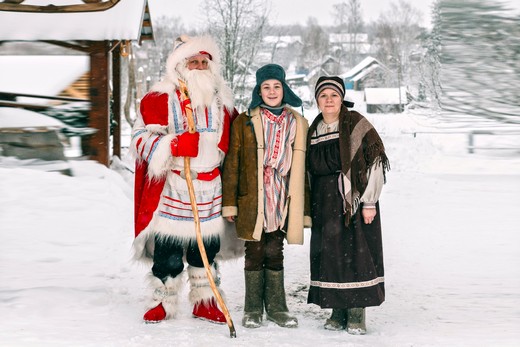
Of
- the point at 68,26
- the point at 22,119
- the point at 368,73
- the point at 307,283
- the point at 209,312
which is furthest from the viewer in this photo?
the point at 368,73

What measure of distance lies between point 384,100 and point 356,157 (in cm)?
4888

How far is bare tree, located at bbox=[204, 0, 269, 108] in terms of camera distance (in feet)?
71.5

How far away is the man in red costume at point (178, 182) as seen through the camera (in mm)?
3916

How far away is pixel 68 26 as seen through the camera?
9.48m

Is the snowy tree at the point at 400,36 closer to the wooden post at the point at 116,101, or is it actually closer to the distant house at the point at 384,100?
the distant house at the point at 384,100

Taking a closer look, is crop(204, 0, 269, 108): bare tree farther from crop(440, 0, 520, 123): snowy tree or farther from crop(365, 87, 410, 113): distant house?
crop(365, 87, 410, 113): distant house

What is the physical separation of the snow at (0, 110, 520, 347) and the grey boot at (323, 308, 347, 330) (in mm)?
72

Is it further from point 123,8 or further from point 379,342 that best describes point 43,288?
point 123,8

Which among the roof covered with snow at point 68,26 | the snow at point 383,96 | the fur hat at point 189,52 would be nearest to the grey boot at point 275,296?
the fur hat at point 189,52

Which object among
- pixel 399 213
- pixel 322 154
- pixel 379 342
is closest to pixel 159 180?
pixel 322 154

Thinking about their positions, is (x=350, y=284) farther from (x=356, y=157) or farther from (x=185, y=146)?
(x=185, y=146)

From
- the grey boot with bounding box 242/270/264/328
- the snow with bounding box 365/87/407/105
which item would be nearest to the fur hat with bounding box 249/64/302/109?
the grey boot with bounding box 242/270/264/328

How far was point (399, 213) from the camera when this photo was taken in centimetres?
903

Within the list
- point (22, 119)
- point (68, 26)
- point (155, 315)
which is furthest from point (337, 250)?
point (68, 26)
